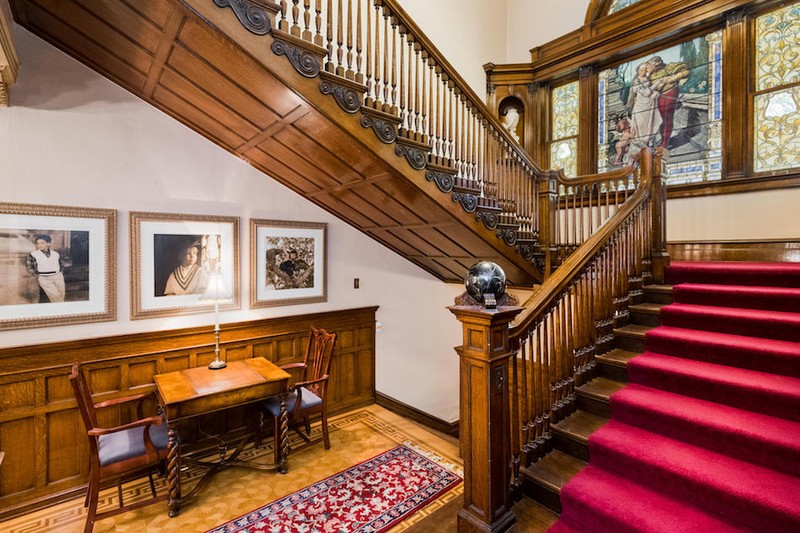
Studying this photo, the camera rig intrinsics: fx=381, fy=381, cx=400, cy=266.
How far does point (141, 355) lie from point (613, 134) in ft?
18.7

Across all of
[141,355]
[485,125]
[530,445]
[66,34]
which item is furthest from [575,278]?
[66,34]

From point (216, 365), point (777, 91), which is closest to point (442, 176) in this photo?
point (216, 365)

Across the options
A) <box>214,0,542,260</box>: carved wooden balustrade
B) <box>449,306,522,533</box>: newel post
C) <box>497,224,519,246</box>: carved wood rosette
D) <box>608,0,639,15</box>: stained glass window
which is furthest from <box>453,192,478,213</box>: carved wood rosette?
<box>608,0,639,15</box>: stained glass window

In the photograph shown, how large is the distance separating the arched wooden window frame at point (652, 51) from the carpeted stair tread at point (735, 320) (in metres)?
2.09

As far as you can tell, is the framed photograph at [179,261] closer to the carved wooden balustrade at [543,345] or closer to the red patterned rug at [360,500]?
the red patterned rug at [360,500]

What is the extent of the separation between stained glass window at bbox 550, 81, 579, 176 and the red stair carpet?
3.04 meters

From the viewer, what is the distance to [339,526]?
264 cm

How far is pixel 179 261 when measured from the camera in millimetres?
3389

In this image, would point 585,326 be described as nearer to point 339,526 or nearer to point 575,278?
point 575,278

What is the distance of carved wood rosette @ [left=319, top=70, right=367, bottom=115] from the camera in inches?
91.4

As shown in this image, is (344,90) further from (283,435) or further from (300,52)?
(283,435)

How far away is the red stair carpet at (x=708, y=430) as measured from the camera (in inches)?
62.0

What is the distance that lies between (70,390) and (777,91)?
6784mm

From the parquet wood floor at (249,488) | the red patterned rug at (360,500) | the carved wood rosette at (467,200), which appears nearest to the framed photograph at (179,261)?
the parquet wood floor at (249,488)
